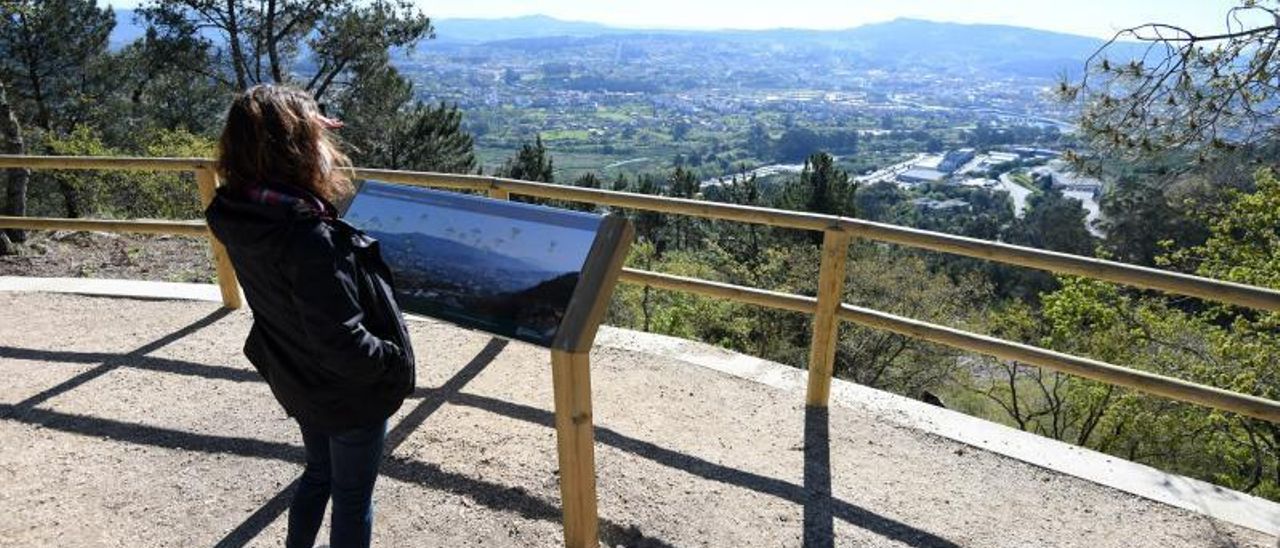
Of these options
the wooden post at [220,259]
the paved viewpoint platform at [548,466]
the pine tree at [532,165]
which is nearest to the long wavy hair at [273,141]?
the paved viewpoint platform at [548,466]

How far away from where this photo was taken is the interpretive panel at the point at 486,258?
2305mm

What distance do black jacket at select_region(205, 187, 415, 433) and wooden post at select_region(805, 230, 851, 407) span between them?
6.30ft

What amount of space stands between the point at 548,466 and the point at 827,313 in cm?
133

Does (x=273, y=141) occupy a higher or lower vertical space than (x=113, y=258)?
higher

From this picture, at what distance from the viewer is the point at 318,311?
1.74 meters

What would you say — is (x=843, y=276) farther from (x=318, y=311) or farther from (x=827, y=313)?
(x=318, y=311)

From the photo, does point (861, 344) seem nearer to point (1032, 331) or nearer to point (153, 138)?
point (1032, 331)

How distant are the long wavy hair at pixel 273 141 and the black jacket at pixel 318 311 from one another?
0.23ft

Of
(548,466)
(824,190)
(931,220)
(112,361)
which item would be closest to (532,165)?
(824,190)

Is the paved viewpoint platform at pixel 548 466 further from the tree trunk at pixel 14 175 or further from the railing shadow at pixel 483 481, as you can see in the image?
the tree trunk at pixel 14 175

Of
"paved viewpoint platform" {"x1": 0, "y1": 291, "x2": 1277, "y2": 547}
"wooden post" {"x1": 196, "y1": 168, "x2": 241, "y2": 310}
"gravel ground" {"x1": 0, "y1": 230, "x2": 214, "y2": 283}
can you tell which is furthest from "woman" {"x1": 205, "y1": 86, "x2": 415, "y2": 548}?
"gravel ground" {"x1": 0, "y1": 230, "x2": 214, "y2": 283}

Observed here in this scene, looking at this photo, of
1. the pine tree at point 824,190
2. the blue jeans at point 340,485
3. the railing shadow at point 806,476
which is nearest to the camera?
the blue jeans at point 340,485

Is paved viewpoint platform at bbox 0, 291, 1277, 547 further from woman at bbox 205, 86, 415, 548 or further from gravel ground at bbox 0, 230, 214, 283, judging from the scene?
gravel ground at bbox 0, 230, 214, 283

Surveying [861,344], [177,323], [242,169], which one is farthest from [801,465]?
[861,344]
